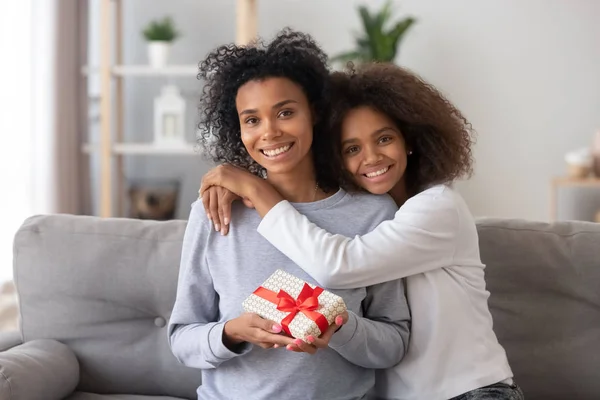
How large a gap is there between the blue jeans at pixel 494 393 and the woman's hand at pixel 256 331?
0.41 metres

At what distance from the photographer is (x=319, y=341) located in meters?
1.39

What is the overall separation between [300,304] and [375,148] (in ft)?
1.46

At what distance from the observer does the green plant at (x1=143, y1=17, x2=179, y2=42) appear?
15.7 feet

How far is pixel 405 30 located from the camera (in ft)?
15.7

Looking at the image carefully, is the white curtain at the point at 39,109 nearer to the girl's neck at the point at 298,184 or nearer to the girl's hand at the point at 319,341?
the girl's neck at the point at 298,184

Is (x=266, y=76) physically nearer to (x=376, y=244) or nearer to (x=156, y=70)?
(x=376, y=244)

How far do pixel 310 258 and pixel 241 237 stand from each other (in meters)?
0.19

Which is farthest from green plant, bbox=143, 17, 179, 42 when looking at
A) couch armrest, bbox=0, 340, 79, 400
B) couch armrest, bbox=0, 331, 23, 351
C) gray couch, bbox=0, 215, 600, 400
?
couch armrest, bbox=0, 340, 79, 400

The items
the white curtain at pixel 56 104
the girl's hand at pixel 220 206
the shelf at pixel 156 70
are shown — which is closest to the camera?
the girl's hand at pixel 220 206

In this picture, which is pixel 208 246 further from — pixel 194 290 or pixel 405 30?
pixel 405 30

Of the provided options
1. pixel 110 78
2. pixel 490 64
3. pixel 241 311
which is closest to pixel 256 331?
pixel 241 311

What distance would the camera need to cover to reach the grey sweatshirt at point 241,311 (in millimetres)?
1608

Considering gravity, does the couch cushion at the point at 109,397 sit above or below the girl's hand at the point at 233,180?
below

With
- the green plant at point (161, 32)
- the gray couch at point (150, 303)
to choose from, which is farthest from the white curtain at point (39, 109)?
the gray couch at point (150, 303)
